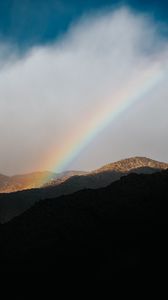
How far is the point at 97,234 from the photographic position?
61.3 m

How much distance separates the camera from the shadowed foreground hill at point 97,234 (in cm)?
5300

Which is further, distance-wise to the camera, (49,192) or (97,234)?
(49,192)

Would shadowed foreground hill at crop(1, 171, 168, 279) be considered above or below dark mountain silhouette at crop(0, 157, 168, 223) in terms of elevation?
below

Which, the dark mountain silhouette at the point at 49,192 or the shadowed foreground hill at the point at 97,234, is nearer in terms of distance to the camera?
the shadowed foreground hill at the point at 97,234

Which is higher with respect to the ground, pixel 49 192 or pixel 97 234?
pixel 49 192

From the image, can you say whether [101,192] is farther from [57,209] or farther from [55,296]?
[55,296]

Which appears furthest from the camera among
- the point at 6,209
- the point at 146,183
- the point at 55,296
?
the point at 6,209

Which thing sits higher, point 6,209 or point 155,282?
point 6,209

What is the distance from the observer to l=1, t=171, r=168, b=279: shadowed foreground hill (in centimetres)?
5300

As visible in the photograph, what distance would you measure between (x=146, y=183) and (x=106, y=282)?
30.2 meters

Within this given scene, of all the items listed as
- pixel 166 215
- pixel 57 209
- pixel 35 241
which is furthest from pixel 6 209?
pixel 166 215

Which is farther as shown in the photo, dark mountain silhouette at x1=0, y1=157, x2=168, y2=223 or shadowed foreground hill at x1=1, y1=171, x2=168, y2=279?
dark mountain silhouette at x1=0, y1=157, x2=168, y2=223

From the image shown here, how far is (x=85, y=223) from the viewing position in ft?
219

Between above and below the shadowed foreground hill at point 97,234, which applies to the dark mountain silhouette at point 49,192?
above
